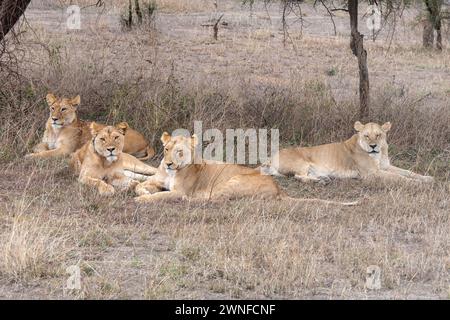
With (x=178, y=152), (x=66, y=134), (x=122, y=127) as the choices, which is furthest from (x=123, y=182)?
(x=66, y=134)

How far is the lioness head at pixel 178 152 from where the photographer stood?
8.80 m

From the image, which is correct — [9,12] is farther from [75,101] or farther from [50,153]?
[50,153]

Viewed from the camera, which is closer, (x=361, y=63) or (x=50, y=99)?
(x=50, y=99)

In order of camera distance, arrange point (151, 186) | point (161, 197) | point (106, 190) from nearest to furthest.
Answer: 1. point (161, 197)
2. point (106, 190)
3. point (151, 186)

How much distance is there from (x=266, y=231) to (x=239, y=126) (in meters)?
3.94

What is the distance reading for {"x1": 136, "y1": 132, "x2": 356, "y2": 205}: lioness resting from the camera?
27.9ft

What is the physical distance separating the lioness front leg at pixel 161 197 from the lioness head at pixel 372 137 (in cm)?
247

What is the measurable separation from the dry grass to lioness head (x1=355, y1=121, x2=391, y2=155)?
0.48 m

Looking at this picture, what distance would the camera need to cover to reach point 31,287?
5836 mm

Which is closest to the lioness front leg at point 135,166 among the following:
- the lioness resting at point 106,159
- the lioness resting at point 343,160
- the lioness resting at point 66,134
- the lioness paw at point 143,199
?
the lioness resting at point 106,159

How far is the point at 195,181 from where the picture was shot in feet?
28.9

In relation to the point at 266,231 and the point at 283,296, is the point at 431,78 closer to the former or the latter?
the point at 266,231

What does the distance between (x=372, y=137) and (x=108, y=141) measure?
2930 mm

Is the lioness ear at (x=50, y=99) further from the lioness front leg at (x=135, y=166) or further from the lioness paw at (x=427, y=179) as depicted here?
the lioness paw at (x=427, y=179)
